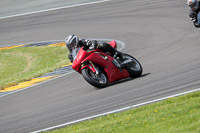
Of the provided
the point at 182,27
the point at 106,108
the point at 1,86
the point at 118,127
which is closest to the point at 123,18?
the point at 182,27

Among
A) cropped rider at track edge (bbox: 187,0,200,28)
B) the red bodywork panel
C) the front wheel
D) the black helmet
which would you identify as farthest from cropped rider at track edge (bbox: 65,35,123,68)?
cropped rider at track edge (bbox: 187,0,200,28)

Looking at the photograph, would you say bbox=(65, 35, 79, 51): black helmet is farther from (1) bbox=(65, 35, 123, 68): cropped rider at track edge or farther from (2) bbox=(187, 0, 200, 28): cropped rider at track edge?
(2) bbox=(187, 0, 200, 28): cropped rider at track edge

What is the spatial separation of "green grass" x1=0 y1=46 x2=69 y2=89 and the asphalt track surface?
152 centimetres

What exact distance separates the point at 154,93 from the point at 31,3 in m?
22.5

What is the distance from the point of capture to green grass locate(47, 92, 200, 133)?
256 inches

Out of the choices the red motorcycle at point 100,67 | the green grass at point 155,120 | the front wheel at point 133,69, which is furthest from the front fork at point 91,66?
the green grass at point 155,120

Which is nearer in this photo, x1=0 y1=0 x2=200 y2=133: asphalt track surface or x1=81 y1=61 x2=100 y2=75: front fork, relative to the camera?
x1=0 y1=0 x2=200 y2=133: asphalt track surface

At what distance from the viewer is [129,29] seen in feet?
64.9

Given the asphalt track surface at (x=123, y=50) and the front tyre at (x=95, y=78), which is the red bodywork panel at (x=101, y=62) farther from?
the asphalt track surface at (x=123, y=50)

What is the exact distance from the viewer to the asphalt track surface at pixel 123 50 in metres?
9.40

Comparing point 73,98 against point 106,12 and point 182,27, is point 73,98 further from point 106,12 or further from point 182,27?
point 106,12

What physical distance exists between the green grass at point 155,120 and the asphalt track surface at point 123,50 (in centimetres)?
73

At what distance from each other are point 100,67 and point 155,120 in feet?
14.1

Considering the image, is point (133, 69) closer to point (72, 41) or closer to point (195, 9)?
point (72, 41)
